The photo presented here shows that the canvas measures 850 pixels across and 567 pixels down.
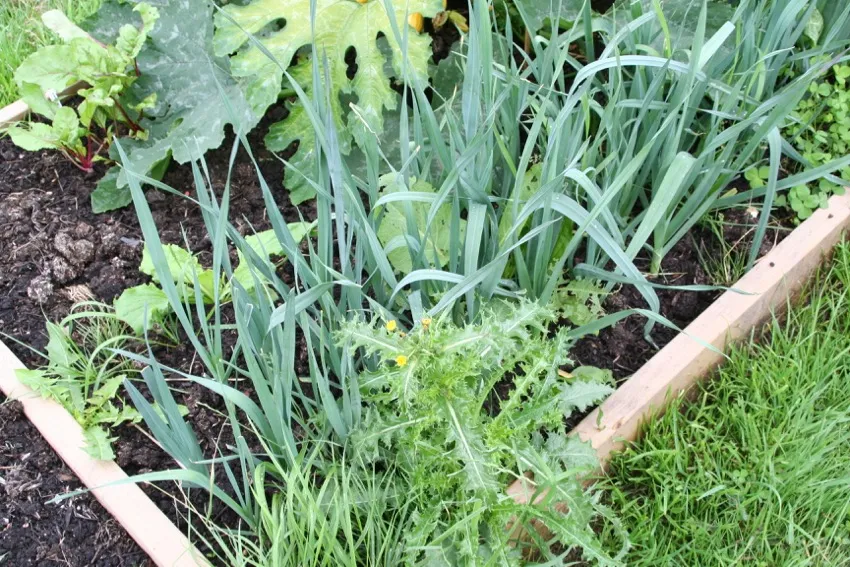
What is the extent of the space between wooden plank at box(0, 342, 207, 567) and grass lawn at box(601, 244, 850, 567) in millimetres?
922

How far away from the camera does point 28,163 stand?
2230mm

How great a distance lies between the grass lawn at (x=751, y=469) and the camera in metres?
1.78

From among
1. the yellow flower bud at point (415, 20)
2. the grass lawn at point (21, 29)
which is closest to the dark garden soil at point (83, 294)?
the grass lawn at point (21, 29)

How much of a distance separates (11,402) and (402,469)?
89cm

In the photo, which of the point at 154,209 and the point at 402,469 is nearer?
the point at 402,469

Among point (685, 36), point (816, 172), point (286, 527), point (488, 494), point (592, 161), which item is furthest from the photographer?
point (685, 36)

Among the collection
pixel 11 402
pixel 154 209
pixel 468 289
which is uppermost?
pixel 468 289

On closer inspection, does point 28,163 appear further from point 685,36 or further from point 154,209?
point 685,36

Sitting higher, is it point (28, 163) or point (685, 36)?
point (685, 36)

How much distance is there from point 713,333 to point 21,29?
238 cm

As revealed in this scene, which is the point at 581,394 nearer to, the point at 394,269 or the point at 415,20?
the point at 394,269

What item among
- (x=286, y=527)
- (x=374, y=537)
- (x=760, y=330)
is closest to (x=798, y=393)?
(x=760, y=330)

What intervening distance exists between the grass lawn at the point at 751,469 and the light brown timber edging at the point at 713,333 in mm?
50

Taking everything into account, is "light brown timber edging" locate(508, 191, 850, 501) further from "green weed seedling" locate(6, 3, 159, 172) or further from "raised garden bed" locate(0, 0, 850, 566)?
"green weed seedling" locate(6, 3, 159, 172)
